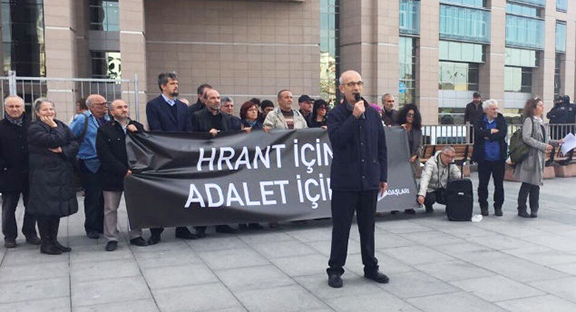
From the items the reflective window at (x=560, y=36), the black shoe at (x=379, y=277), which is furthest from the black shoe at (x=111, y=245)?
the reflective window at (x=560, y=36)

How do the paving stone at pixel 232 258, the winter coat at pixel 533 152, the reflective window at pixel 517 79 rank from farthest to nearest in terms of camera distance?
the reflective window at pixel 517 79 → the winter coat at pixel 533 152 → the paving stone at pixel 232 258

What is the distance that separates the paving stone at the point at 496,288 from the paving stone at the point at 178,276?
2.51 meters

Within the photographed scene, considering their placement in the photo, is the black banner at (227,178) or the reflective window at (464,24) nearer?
the black banner at (227,178)

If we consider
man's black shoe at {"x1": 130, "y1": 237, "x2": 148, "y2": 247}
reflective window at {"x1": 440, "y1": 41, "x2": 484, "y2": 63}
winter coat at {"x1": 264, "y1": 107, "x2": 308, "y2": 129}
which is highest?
reflective window at {"x1": 440, "y1": 41, "x2": 484, "y2": 63}

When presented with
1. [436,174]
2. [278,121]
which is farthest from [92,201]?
[436,174]

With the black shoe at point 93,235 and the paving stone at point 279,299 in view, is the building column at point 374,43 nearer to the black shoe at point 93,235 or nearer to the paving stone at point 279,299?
the black shoe at point 93,235

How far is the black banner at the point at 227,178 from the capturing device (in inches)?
265

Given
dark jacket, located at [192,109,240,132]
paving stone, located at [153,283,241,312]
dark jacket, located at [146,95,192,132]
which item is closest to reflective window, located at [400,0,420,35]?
dark jacket, located at [192,109,240,132]

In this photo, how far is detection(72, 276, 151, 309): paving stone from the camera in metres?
4.66

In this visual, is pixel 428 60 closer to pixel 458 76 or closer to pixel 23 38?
pixel 458 76

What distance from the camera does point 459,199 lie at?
7.98 meters

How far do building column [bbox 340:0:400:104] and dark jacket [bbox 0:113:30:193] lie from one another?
23896mm

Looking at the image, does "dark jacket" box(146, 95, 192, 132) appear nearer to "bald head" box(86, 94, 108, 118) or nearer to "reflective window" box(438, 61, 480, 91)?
"bald head" box(86, 94, 108, 118)

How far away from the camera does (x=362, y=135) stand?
4926 mm
